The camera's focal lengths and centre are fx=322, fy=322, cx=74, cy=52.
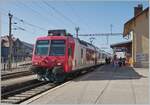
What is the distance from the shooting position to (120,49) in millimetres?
48875

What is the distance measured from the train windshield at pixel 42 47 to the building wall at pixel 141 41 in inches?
719

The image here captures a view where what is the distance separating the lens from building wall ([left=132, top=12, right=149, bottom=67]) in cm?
3531

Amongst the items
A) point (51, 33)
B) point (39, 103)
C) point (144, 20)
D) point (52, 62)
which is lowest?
point (39, 103)

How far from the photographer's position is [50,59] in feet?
61.1

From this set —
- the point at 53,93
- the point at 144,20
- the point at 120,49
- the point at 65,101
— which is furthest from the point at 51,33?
the point at 120,49

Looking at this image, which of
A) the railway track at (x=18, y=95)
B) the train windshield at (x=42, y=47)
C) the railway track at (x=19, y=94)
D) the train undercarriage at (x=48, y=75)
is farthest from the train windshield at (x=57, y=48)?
the railway track at (x=18, y=95)

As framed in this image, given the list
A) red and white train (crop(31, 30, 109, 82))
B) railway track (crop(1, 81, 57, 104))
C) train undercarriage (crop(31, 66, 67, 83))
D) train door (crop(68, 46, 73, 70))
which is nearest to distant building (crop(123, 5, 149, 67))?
red and white train (crop(31, 30, 109, 82))

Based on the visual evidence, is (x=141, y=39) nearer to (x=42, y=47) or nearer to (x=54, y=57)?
(x=42, y=47)

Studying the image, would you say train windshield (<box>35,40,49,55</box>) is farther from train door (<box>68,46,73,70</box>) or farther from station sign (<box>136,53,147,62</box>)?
station sign (<box>136,53,147,62</box>)

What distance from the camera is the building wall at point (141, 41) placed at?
3531 centimetres

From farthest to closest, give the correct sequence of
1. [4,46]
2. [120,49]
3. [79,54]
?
[4,46] → [120,49] → [79,54]

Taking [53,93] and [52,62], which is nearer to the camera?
[53,93]

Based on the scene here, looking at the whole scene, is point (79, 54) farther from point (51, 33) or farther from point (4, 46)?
point (4, 46)

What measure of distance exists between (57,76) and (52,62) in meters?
0.86
